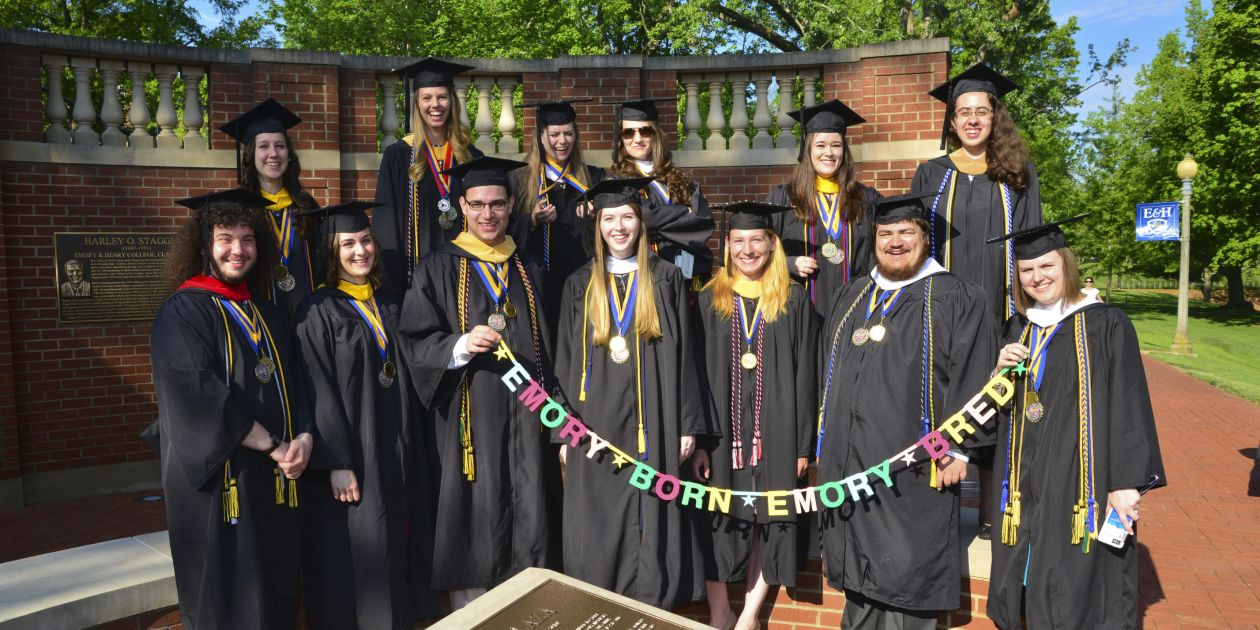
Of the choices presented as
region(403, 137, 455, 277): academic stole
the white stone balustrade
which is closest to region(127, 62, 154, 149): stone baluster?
the white stone balustrade

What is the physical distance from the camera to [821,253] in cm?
499

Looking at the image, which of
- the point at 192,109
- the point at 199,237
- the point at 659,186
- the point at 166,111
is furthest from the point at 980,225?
the point at 166,111

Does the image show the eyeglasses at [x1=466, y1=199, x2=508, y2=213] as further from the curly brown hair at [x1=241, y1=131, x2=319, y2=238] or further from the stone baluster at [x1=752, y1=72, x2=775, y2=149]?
the stone baluster at [x1=752, y1=72, x2=775, y2=149]

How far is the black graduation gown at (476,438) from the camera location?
167 inches

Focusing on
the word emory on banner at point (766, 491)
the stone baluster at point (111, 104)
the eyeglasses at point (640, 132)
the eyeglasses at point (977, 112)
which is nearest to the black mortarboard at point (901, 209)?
the word emory on banner at point (766, 491)

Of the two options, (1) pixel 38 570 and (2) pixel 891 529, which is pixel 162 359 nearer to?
(1) pixel 38 570

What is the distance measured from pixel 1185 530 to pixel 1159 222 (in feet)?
58.5

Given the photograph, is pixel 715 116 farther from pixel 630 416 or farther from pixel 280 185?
pixel 630 416

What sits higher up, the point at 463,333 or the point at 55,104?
the point at 55,104

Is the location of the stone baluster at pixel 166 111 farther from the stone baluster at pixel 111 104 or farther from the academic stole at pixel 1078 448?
the academic stole at pixel 1078 448

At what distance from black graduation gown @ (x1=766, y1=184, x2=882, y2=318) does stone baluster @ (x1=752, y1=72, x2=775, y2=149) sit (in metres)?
3.72

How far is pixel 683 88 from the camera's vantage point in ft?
29.6

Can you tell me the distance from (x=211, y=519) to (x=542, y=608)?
1.59 m

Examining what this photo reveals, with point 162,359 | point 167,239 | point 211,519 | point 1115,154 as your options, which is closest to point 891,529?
point 211,519
